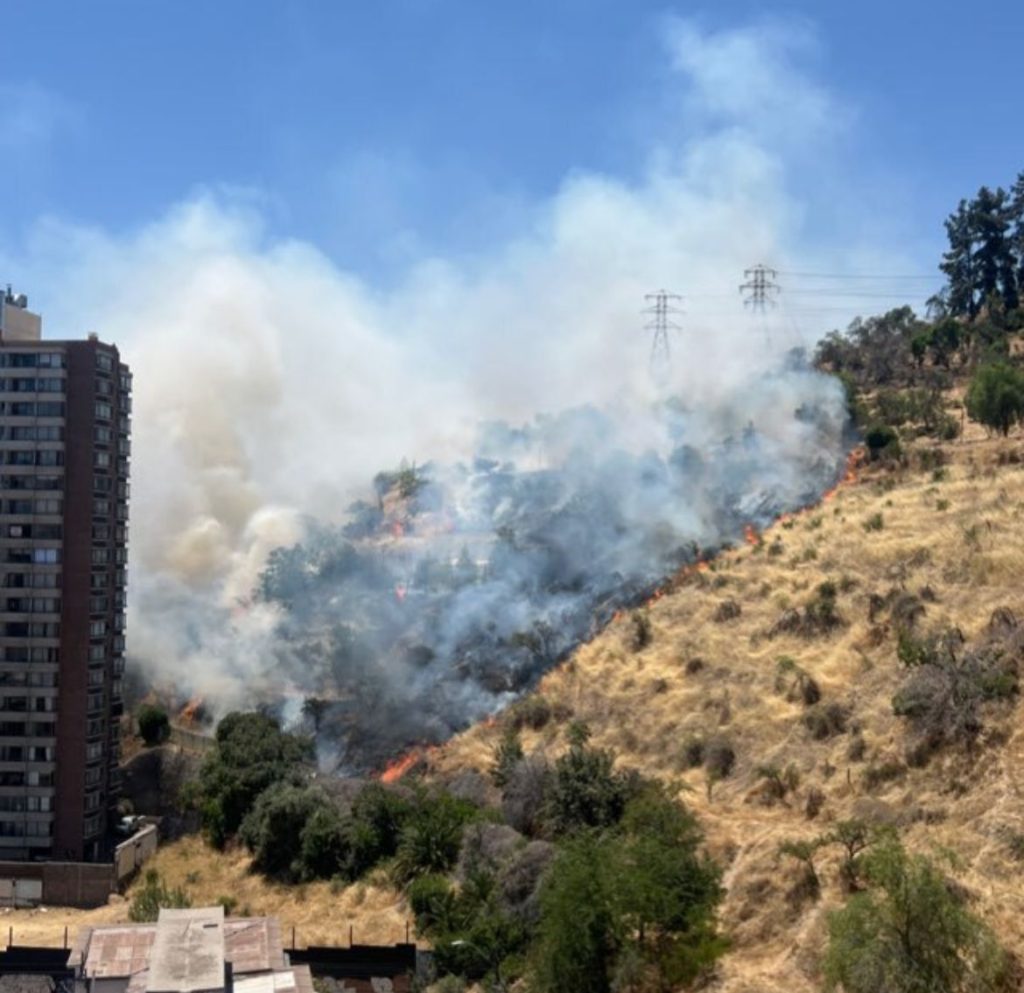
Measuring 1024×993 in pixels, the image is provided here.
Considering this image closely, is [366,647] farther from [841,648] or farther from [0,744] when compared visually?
[841,648]

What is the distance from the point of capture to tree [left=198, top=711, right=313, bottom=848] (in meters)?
50.6

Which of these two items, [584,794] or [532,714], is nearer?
[584,794]

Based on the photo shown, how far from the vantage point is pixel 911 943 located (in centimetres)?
2491

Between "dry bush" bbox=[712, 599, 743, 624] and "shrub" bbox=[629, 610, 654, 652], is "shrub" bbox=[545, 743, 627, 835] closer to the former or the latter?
"shrub" bbox=[629, 610, 654, 652]

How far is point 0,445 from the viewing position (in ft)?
181

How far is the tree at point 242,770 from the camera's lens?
50.6 metres

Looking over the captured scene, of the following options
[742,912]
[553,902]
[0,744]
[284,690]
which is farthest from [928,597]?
[0,744]

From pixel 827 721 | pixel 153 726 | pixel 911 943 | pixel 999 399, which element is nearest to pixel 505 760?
pixel 827 721

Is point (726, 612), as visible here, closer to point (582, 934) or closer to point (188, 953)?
point (582, 934)

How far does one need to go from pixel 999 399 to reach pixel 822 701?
3114 centimetres

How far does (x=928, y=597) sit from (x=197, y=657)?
41.2 metres

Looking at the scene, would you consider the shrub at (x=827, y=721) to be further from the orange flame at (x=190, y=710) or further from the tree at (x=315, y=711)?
the orange flame at (x=190, y=710)

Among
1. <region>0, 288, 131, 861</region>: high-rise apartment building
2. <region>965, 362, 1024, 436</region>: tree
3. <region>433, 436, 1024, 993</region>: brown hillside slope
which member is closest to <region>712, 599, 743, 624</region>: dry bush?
<region>433, 436, 1024, 993</region>: brown hillside slope

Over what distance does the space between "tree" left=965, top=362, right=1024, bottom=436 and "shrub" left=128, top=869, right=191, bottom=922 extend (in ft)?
155
